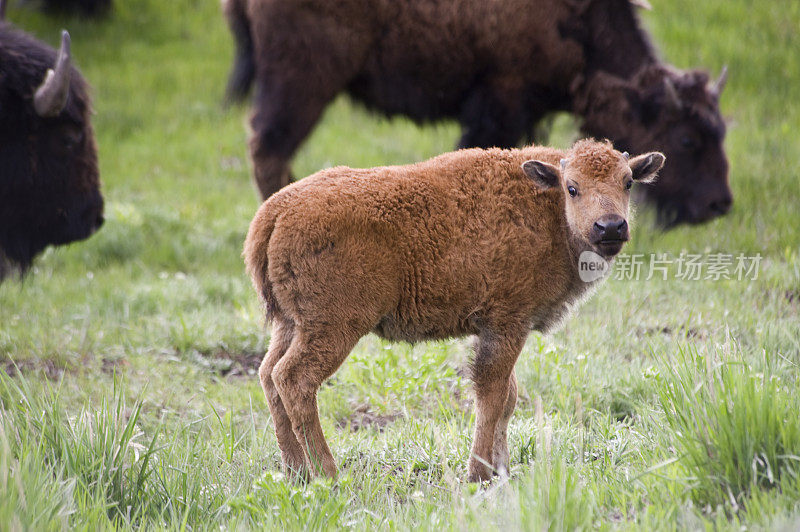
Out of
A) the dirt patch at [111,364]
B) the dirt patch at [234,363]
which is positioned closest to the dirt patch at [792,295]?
the dirt patch at [234,363]

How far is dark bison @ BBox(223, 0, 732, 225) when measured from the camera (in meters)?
6.91

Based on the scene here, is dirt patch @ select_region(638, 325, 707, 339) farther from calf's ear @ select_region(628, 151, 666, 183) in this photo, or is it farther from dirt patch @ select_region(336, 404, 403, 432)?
dirt patch @ select_region(336, 404, 403, 432)

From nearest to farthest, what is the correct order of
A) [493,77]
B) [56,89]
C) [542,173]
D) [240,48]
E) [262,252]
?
1. [262,252]
2. [542,173]
3. [56,89]
4. [493,77]
5. [240,48]

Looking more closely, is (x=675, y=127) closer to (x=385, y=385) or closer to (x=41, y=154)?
(x=385, y=385)

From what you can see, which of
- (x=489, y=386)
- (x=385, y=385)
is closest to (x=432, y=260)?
(x=489, y=386)

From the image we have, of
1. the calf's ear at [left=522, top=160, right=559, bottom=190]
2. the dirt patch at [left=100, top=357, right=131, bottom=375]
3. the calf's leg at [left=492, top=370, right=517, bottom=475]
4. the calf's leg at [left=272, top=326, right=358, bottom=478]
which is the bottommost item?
the dirt patch at [left=100, top=357, right=131, bottom=375]

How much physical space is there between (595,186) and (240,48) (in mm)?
4928

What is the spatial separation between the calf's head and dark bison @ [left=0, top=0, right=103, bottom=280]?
361 centimetres

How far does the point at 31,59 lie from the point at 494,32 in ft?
12.0

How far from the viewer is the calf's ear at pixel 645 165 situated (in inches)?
150

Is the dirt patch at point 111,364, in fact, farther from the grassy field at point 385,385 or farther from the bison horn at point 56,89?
the bison horn at point 56,89

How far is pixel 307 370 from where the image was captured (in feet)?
11.2

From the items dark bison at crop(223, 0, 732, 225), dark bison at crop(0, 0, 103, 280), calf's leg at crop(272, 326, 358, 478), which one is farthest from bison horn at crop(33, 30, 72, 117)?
calf's leg at crop(272, 326, 358, 478)

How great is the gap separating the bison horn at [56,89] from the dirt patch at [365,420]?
3005 millimetres
